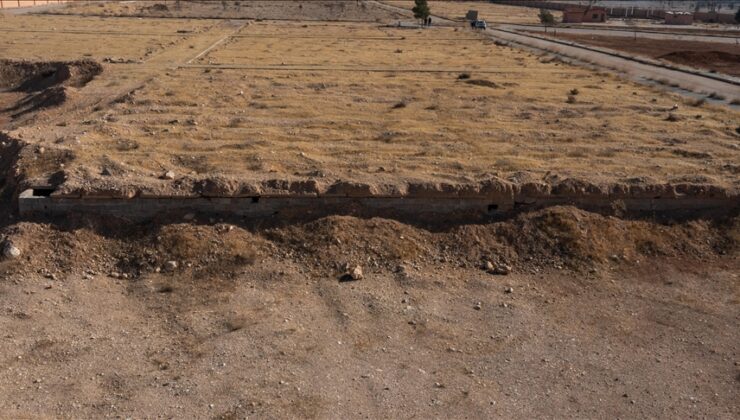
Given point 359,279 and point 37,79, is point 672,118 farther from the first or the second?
point 37,79

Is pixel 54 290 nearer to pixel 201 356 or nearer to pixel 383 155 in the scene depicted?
pixel 201 356

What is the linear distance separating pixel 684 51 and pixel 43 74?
36399 millimetres

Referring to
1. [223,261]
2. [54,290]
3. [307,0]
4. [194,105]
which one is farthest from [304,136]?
[307,0]

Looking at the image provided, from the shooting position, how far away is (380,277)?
30.1 feet

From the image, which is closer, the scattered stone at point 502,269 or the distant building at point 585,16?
the scattered stone at point 502,269

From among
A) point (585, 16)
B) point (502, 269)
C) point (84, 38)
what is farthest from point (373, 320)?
point (585, 16)

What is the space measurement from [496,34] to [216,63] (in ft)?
109

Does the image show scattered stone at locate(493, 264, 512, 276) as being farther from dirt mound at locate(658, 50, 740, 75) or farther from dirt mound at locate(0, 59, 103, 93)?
dirt mound at locate(658, 50, 740, 75)

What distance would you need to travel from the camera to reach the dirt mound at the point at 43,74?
23734 millimetres

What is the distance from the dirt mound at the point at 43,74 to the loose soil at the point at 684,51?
2703 centimetres

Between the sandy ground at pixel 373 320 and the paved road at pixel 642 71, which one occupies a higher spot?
the paved road at pixel 642 71

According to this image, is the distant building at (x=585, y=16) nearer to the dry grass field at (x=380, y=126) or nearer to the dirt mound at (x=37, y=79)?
the dry grass field at (x=380, y=126)

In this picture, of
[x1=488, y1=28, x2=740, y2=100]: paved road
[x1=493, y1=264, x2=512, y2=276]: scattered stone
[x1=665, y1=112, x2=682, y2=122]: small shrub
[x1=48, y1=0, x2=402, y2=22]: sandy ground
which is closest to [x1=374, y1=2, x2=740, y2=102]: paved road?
[x1=488, y1=28, x2=740, y2=100]: paved road

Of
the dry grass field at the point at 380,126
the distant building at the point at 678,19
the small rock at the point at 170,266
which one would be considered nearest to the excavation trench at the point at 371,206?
the dry grass field at the point at 380,126
